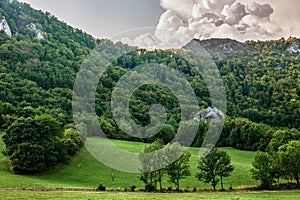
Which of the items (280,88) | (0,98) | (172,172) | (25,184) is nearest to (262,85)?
(280,88)

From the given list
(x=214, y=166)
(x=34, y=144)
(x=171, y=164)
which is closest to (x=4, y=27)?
(x=34, y=144)

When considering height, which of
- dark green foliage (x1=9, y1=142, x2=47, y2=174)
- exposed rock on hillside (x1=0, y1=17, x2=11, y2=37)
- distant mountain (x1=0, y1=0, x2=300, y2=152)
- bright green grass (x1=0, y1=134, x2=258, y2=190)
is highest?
exposed rock on hillside (x1=0, y1=17, x2=11, y2=37)

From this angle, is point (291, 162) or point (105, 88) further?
point (105, 88)

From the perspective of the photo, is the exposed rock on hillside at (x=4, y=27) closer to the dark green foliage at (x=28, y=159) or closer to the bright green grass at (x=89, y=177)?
the bright green grass at (x=89, y=177)

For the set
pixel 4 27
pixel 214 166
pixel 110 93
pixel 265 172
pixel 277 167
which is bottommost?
pixel 265 172

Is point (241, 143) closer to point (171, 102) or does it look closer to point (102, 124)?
point (171, 102)

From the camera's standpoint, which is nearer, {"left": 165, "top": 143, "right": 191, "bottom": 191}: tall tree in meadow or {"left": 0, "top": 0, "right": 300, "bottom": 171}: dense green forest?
{"left": 165, "top": 143, "right": 191, "bottom": 191}: tall tree in meadow

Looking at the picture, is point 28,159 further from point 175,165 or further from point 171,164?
point 175,165

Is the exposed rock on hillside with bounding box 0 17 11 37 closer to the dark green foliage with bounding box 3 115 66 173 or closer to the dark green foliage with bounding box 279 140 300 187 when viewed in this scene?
the dark green foliage with bounding box 3 115 66 173

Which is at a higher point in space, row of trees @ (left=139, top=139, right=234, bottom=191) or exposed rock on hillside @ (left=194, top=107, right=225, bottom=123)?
exposed rock on hillside @ (left=194, top=107, right=225, bottom=123)

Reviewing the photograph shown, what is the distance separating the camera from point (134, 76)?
89438 mm

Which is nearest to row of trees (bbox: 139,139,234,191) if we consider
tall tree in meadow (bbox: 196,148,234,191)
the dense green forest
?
tall tree in meadow (bbox: 196,148,234,191)

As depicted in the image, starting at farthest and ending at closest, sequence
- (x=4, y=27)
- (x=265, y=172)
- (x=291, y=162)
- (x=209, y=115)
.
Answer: (x=4, y=27) < (x=209, y=115) < (x=291, y=162) < (x=265, y=172)

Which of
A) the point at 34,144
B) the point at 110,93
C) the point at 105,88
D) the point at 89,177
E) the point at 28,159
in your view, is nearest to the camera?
the point at 28,159
